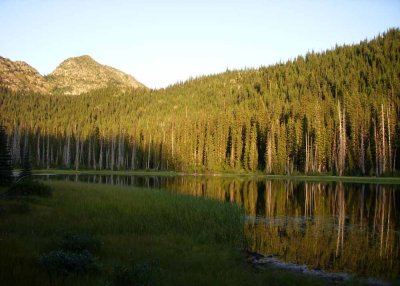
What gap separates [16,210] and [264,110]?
111 m

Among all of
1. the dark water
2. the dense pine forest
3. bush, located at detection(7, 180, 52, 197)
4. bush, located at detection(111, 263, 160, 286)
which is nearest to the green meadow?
bush, located at detection(111, 263, 160, 286)

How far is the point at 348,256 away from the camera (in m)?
17.7

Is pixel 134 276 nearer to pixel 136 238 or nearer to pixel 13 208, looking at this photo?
pixel 136 238

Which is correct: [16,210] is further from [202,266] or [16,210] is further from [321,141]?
[321,141]

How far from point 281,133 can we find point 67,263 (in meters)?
99.0

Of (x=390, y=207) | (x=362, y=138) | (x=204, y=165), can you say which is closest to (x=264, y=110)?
(x=204, y=165)

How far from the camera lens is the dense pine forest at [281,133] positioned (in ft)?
296

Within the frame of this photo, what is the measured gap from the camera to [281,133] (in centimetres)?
10619

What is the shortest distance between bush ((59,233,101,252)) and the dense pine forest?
75308mm

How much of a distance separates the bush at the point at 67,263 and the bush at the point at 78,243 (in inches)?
61.2

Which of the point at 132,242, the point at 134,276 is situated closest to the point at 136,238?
the point at 132,242

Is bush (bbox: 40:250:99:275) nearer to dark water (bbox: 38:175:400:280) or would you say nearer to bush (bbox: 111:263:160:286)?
bush (bbox: 111:263:160:286)

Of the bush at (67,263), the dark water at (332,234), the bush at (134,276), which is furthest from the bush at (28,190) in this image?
the bush at (134,276)

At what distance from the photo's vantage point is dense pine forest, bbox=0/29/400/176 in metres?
90.3
